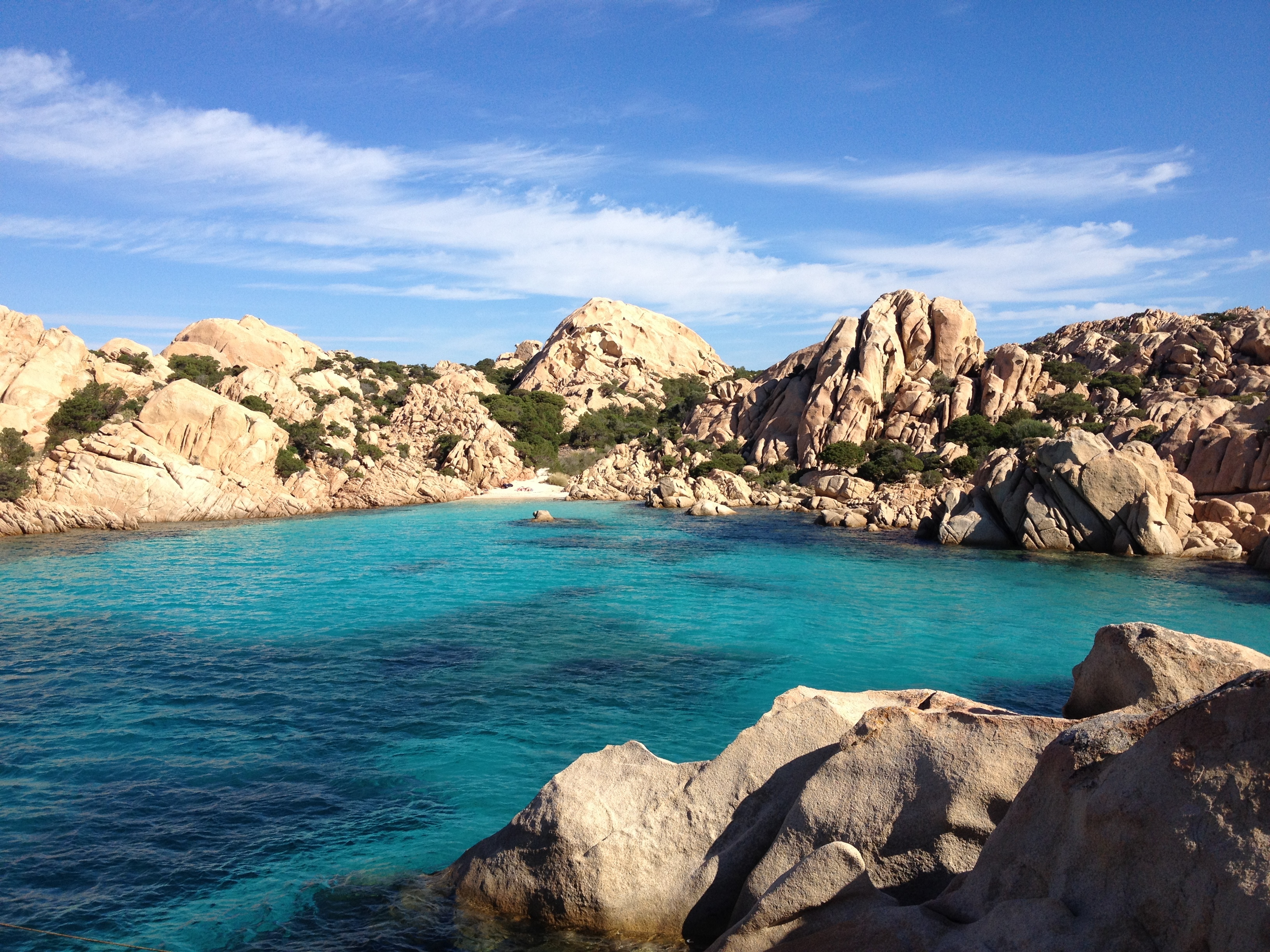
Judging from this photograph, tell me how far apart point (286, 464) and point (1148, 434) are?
5626 cm

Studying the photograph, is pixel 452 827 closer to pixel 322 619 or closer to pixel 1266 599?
pixel 322 619

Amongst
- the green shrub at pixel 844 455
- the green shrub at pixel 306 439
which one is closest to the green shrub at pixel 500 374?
the green shrub at pixel 306 439

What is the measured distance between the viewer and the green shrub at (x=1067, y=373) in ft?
221

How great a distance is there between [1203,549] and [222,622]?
3770 centimetres

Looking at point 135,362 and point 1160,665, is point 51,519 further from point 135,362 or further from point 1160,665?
point 1160,665

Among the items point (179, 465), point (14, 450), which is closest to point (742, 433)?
point (179, 465)

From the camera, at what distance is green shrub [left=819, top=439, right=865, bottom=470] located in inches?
2474

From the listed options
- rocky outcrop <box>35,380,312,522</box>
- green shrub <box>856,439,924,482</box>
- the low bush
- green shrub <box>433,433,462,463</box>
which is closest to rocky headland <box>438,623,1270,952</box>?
rocky outcrop <box>35,380,312,522</box>

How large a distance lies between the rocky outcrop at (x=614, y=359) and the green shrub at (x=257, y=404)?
31.6 m

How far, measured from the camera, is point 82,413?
46.8m

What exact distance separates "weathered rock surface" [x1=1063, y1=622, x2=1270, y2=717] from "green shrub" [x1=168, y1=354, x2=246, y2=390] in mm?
65187

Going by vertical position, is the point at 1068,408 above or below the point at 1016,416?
above

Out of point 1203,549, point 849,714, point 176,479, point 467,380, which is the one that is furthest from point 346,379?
point 849,714

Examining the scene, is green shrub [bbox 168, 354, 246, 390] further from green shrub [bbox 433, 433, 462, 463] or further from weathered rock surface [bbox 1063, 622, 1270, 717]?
weathered rock surface [bbox 1063, 622, 1270, 717]
